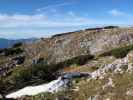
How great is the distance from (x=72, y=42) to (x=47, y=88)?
247ft

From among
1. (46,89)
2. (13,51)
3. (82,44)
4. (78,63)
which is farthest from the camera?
(13,51)

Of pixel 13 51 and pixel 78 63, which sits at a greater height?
pixel 13 51

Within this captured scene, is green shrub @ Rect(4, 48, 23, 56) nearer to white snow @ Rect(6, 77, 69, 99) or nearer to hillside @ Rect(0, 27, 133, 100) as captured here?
hillside @ Rect(0, 27, 133, 100)

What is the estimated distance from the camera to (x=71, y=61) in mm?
105250

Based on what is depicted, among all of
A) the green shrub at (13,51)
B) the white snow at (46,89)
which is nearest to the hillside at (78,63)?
the green shrub at (13,51)

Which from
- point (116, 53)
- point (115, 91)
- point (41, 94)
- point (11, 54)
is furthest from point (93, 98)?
point (11, 54)

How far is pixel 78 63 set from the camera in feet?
329

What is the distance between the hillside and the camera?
158ft

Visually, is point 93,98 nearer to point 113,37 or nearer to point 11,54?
point 113,37

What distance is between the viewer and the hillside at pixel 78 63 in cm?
4827

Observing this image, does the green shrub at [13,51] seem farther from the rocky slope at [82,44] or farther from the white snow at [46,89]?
the white snow at [46,89]

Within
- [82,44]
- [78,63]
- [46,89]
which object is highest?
[82,44]

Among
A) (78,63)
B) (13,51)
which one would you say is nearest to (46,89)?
(78,63)

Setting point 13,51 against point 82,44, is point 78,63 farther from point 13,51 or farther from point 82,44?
point 13,51
